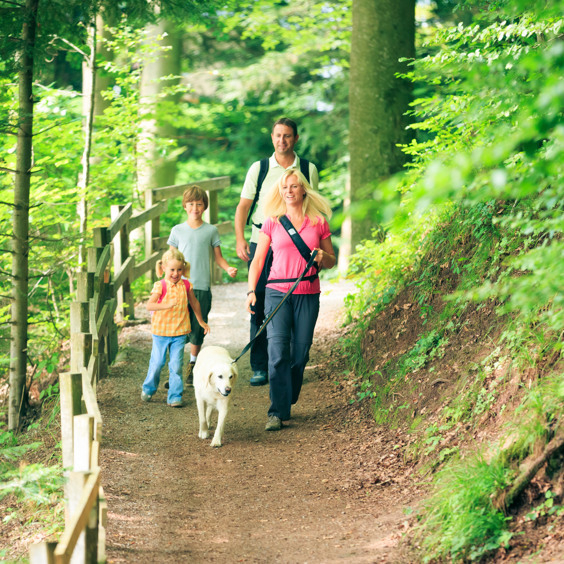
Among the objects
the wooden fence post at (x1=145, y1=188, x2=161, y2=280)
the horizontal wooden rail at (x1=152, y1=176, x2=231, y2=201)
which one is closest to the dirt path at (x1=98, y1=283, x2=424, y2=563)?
the wooden fence post at (x1=145, y1=188, x2=161, y2=280)

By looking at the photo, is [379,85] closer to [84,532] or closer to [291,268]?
[291,268]

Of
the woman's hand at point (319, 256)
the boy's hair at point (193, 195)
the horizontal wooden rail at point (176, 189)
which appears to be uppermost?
the horizontal wooden rail at point (176, 189)

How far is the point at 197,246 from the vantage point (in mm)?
7395

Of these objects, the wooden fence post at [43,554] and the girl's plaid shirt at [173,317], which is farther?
the girl's plaid shirt at [173,317]

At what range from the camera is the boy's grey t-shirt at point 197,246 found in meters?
7.40

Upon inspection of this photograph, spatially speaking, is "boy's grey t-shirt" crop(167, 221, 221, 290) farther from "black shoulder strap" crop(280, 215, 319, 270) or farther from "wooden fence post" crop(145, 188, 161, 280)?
"wooden fence post" crop(145, 188, 161, 280)

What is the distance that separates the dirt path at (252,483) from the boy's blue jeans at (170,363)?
0.63 feet

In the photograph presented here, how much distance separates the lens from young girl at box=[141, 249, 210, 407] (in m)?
6.84

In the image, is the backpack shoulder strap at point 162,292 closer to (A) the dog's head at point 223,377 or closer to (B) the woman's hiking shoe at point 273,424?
(A) the dog's head at point 223,377

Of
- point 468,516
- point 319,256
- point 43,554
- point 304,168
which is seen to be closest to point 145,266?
point 304,168

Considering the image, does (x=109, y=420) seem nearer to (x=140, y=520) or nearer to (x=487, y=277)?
(x=140, y=520)

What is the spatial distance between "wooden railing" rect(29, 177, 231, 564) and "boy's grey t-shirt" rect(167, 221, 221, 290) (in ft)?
3.23

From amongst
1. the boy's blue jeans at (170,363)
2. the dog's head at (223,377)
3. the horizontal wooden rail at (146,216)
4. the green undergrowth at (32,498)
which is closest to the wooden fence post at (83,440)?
the green undergrowth at (32,498)

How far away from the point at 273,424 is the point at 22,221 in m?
3.78
